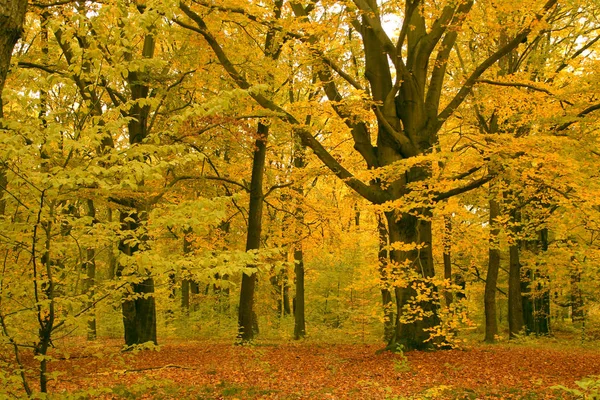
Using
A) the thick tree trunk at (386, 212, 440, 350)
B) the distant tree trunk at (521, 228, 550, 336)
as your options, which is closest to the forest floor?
the thick tree trunk at (386, 212, 440, 350)

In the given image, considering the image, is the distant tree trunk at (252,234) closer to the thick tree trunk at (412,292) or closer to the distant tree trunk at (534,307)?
the thick tree trunk at (412,292)

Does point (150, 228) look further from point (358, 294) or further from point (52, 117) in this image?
point (358, 294)

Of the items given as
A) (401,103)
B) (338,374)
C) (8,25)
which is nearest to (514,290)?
(401,103)

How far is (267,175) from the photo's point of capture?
17.7m

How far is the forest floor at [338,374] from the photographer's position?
6633mm

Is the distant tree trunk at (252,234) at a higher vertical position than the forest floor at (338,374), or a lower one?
higher

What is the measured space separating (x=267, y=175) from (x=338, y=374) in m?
10.3

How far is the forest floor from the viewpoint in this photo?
21.8 ft

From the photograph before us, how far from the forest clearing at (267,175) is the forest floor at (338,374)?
73 millimetres

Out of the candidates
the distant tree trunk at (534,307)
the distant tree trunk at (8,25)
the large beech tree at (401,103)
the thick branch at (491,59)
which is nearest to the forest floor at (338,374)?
the large beech tree at (401,103)

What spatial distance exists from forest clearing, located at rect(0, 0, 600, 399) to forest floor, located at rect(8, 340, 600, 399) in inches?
2.9

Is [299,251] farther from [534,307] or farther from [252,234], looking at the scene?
[534,307]

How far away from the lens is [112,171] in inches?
136

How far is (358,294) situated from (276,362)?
14.6 metres
